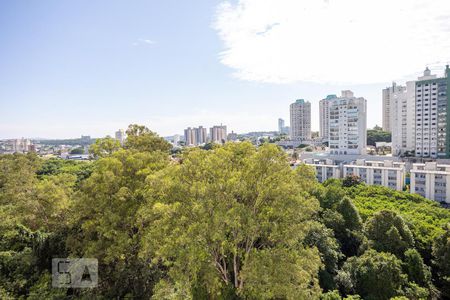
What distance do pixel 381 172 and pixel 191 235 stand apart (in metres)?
26.9

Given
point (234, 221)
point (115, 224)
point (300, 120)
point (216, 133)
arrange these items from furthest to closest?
point (216, 133) < point (300, 120) < point (115, 224) < point (234, 221)

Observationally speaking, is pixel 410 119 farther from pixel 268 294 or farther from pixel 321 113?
pixel 268 294

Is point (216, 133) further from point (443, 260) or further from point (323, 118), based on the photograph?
point (443, 260)

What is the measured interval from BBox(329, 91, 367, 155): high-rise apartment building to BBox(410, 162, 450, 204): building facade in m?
10.2

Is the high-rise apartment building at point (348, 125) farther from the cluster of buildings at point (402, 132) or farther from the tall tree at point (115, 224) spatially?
the tall tree at point (115, 224)

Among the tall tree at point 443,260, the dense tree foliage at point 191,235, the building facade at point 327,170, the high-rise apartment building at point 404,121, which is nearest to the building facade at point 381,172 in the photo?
the building facade at point 327,170

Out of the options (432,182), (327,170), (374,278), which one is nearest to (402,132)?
(327,170)

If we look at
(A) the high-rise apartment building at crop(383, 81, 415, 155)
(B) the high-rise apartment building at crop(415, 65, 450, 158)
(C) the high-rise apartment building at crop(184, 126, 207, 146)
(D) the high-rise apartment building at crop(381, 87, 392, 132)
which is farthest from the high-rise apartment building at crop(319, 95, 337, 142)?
(C) the high-rise apartment building at crop(184, 126, 207, 146)

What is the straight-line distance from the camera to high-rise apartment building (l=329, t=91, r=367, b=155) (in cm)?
3503

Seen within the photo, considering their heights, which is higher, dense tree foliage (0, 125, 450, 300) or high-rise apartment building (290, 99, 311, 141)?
high-rise apartment building (290, 99, 311, 141)

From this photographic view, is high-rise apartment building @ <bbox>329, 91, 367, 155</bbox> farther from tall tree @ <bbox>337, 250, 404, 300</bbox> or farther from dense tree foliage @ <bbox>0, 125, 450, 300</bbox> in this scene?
tall tree @ <bbox>337, 250, 404, 300</bbox>

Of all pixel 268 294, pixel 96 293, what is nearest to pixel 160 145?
pixel 96 293

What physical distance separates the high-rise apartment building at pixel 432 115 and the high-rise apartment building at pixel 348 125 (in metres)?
8.19

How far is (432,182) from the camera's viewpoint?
24.1 m
